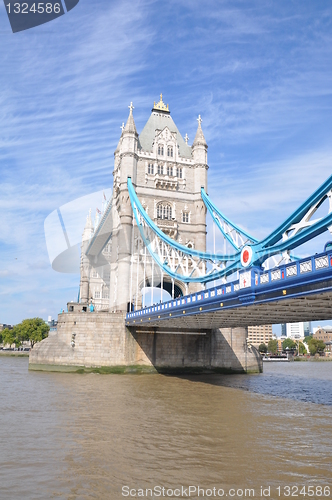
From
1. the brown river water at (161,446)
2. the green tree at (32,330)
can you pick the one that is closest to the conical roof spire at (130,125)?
the brown river water at (161,446)

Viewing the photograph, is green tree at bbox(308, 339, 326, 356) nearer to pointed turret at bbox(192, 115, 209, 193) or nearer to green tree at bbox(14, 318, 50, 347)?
green tree at bbox(14, 318, 50, 347)

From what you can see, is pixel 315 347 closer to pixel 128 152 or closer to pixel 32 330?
pixel 32 330

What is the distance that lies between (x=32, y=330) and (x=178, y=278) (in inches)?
2171

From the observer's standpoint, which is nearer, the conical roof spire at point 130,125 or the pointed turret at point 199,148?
the conical roof spire at point 130,125

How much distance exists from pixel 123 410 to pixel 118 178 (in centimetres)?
3367

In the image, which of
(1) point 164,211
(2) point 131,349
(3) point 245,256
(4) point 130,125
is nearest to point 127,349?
(2) point 131,349

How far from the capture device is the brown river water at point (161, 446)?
8625mm

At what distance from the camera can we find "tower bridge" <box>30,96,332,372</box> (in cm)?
1736

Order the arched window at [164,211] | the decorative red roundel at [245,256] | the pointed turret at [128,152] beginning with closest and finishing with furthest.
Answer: the decorative red roundel at [245,256] → the pointed turret at [128,152] → the arched window at [164,211]

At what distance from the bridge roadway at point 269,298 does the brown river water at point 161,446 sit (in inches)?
173

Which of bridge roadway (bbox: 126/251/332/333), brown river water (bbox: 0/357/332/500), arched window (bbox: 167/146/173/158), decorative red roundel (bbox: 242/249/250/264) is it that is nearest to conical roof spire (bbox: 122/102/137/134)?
arched window (bbox: 167/146/173/158)

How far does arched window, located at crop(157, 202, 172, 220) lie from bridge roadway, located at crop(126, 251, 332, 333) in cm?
1670

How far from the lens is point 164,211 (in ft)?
151

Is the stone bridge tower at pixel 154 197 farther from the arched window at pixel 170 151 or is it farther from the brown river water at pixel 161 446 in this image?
the brown river water at pixel 161 446
